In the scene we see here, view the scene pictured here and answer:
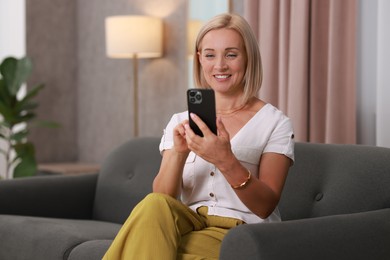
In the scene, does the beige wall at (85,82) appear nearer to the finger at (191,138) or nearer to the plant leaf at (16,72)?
the plant leaf at (16,72)

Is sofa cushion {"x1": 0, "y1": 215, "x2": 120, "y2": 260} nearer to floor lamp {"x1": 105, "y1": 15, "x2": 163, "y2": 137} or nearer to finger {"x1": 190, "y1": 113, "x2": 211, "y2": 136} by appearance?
finger {"x1": 190, "y1": 113, "x2": 211, "y2": 136}

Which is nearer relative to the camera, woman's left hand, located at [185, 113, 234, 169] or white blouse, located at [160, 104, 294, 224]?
woman's left hand, located at [185, 113, 234, 169]

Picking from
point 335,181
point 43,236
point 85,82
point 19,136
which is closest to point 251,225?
point 335,181

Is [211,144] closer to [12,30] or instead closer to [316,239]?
[316,239]

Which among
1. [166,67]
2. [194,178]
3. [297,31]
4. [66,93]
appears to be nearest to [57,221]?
[194,178]

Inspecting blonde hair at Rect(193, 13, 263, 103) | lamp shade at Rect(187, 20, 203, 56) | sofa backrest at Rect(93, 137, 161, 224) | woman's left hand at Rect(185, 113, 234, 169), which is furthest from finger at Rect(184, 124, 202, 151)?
lamp shade at Rect(187, 20, 203, 56)

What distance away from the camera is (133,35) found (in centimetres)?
480

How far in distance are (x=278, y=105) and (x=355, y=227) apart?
1584mm

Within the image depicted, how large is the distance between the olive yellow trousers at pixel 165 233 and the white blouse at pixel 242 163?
0.16 ft

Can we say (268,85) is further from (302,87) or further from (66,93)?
(66,93)

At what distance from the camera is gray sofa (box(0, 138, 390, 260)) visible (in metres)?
2.18

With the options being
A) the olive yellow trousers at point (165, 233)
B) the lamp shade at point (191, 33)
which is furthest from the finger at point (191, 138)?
the lamp shade at point (191, 33)

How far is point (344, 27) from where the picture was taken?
3578 millimetres

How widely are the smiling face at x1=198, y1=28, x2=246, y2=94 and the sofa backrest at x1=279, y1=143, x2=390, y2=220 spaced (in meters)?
0.59
